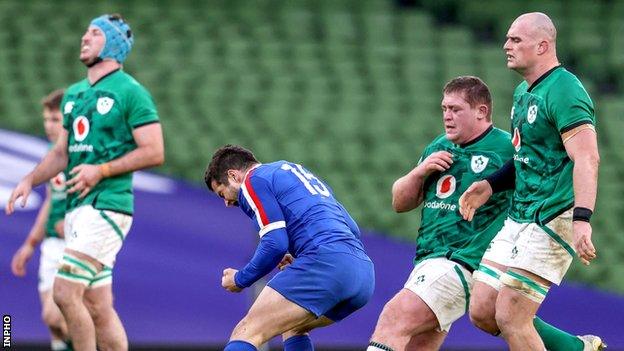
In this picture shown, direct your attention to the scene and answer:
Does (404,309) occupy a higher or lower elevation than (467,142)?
lower

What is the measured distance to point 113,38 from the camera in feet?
27.5

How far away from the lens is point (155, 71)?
1408 centimetres

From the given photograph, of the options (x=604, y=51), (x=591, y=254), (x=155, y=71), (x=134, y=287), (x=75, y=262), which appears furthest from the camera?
(x=604, y=51)

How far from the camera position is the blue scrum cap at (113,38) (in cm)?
836

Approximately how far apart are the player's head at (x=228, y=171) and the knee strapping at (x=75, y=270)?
1.48 meters

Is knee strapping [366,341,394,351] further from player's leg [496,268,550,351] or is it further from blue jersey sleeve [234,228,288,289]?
blue jersey sleeve [234,228,288,289]

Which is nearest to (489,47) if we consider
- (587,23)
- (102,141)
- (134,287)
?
(587,23)

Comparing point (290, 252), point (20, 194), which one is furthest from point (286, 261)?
point (20, 194)

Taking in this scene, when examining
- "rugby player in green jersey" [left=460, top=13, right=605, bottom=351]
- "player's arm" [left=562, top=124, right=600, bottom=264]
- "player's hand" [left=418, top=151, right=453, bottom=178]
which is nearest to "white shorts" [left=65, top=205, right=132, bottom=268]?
"player's hand" [left=418, top=151, right=453, bottom=178]

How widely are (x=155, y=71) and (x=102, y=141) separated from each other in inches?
236

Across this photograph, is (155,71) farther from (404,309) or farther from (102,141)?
(404,309)

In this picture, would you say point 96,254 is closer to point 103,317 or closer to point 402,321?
point 103,317

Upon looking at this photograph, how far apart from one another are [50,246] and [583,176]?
4919mm

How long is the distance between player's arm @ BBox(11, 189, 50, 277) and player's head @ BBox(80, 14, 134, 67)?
6.27 ft
